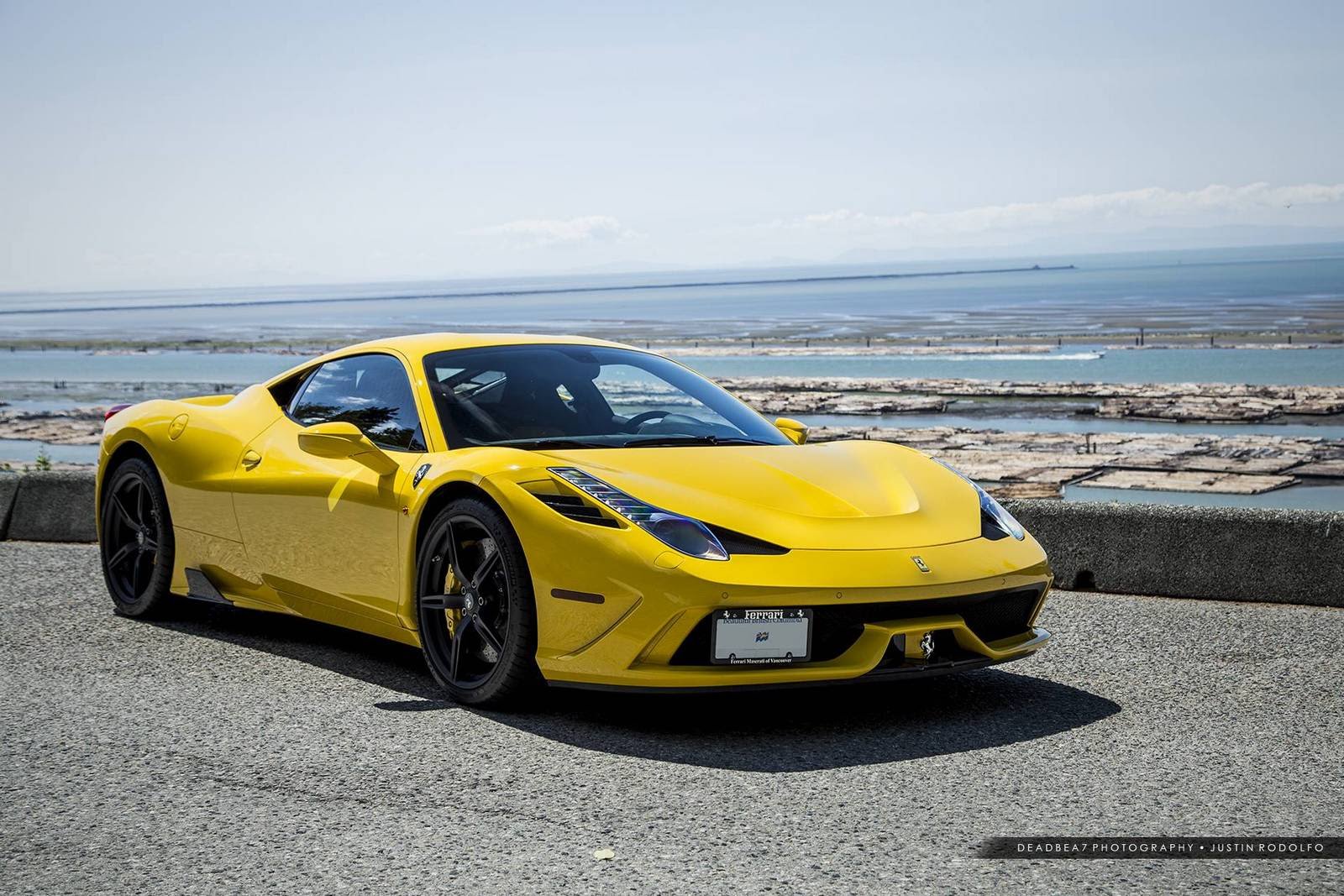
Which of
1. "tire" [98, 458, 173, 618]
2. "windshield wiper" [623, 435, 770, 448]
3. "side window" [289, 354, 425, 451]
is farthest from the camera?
"tire" [98, 458, 173, 618]

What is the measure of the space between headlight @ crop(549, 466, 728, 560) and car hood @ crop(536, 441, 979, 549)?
4cm

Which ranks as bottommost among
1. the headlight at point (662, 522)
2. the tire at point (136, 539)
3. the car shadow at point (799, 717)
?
the car shadow at point (799, 717)

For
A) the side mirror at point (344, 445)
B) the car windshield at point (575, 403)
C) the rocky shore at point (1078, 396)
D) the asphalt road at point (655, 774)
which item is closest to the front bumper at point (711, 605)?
the asphalt road at point (655, 774)

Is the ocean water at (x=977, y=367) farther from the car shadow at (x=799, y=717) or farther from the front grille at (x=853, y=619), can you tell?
the front grille at (x=853, y=619)

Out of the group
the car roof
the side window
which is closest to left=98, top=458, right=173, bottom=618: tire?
the side window

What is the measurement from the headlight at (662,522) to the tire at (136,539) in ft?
9.10

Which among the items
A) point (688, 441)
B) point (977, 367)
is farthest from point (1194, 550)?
point (977, 367)

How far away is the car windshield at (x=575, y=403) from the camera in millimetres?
5234

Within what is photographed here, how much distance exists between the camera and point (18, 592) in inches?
295

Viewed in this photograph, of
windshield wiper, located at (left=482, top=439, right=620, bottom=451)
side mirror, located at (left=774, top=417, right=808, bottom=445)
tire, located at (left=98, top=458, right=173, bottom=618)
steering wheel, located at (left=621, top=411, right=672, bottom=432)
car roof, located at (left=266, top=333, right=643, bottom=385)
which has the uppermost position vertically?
car roof, located at (left=266, top=333, right=643, bottom=385)

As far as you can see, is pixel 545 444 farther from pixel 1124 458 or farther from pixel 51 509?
pixel 1124 458

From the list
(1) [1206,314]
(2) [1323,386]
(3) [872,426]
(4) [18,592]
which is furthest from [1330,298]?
(4) [18,592]

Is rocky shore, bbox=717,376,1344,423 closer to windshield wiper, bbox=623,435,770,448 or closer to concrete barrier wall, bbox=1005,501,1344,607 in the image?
concrete barrier wall, bbox=1005,501,1344,607

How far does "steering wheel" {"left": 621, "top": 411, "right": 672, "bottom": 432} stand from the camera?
17.9ft
